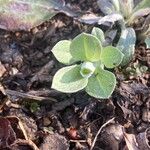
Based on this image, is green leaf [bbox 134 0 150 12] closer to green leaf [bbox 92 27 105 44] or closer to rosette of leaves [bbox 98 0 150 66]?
rosette of leaves [bbox 98 0 150 66]

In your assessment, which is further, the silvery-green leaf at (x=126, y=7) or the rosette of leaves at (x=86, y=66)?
the silvery-green leaf at (x=126, y=7)

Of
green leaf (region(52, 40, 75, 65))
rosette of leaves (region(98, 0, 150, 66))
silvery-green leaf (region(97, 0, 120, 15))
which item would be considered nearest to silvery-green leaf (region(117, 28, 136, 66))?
rosette of leaves (region(98, 0, 150, 66))

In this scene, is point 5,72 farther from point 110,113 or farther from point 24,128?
point 110,113

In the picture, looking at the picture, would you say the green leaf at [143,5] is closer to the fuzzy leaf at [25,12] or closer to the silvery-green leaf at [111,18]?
the silvery-green leaf at [111,18]

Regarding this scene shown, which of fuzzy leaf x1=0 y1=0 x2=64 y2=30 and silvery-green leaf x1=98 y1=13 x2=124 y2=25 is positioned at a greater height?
silvery-green leaf x1=98 y1=13 x2=124 y2=25

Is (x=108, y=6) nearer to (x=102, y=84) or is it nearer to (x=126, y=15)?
(x=126, y=15)

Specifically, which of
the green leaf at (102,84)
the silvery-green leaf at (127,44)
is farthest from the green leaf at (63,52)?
the silvery-green leaf at (127,44)

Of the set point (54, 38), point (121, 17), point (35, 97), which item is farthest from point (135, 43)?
point (35, 97)

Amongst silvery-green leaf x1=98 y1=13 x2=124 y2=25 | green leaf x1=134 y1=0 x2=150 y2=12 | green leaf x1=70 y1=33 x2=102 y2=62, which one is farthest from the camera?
green leaf x1=134 y1=0 x2=150 y2=12
